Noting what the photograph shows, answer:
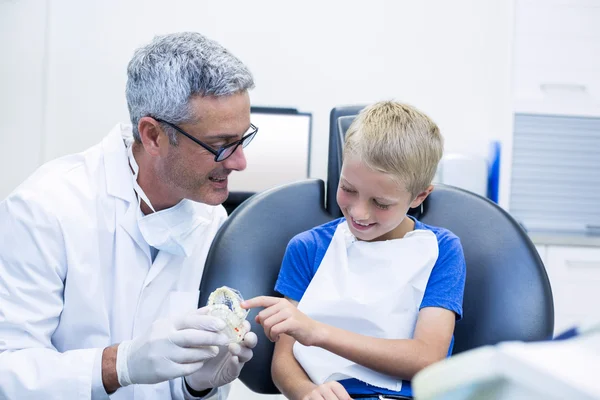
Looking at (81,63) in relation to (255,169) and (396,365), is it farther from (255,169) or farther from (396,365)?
(396,365)

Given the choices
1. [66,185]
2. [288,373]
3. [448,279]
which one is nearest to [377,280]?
[448,279]

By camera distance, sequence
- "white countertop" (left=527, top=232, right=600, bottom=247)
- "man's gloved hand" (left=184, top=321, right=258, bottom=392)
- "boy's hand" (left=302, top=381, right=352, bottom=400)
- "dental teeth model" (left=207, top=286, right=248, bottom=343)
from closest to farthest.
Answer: "boy's hand" (left=302, top=381, right=352, bottom=400), "dental teeth model" (left=207, top=286, right=248, bottom=343), "man's gloved hand" (left=184, top=321, right=258, bottom=392), "white countertop" (left=527, top=232, right=600, bottom=247)

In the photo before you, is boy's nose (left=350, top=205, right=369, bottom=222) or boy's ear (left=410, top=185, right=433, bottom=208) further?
boy's ear (left=410, top=185, right=433, bottom=208)

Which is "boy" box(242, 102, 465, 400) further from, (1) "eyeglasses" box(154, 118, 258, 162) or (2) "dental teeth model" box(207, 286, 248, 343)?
(1) "eyeglasses" box(154, 118, 258, 162)

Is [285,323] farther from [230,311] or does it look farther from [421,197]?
[421,197]

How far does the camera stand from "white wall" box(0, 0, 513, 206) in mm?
2887

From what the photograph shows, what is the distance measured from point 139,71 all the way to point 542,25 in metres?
2.20

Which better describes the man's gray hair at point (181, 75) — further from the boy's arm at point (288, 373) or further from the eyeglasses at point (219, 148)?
the boy's arm at point (288, 373)

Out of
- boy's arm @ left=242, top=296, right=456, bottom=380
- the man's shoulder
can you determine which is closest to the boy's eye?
boy's arm @ left=242, top=296, right=456, bottom=380

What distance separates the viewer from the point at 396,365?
44.6 inches

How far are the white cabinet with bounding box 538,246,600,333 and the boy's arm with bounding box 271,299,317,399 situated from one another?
5.98 feet

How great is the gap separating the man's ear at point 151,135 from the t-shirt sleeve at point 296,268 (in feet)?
1.26

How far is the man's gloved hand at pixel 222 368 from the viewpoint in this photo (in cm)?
125

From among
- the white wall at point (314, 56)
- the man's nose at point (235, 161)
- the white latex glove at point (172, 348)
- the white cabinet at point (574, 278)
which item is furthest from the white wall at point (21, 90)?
the white cabinet at point (574, 278)
